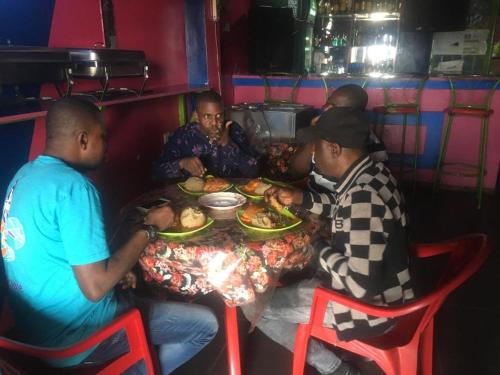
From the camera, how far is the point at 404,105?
4.68 meters

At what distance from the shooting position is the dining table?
1.51 metres

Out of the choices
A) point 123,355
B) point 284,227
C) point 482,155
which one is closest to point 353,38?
point 482,155

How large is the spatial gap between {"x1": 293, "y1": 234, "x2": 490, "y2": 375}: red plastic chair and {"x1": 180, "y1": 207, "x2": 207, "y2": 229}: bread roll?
56 cm

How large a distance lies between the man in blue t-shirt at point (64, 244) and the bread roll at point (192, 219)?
0.14 metres

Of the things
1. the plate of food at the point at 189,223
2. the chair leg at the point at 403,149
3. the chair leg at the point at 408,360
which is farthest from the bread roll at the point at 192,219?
the chair leg at the point at 403,149

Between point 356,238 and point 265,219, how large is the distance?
0.41 metres

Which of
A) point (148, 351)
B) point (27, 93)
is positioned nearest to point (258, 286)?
point (148, 351)

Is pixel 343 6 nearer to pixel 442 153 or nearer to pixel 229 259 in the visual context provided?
pixel 442 153

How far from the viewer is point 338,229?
1510 mm

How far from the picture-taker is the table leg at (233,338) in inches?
74.4

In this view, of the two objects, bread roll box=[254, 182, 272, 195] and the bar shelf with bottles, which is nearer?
bread roll box=[254, 182, 272, 195]

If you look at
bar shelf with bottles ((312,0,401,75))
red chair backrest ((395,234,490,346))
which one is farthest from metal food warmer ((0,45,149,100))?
bar shelf with bottles ((312,0,401,75))

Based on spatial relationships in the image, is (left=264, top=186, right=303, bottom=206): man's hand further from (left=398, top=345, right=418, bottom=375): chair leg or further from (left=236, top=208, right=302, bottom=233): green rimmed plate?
(left=398, top=345, right=418, bottom=375): chair leg

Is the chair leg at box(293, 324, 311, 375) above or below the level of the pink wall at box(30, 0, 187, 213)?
below
